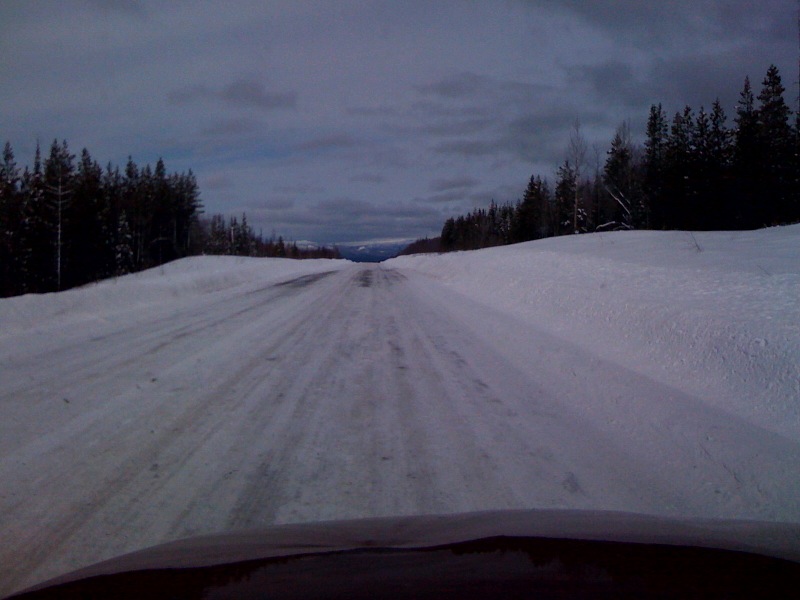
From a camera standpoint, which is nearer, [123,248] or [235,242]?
[123,248]

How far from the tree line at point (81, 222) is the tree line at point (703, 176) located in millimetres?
49420

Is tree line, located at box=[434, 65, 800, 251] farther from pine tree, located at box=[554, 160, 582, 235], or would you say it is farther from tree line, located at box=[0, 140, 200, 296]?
tree line, located at box=[0, 140, 200, 296]

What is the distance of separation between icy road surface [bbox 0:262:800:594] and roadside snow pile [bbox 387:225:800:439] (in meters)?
0.48

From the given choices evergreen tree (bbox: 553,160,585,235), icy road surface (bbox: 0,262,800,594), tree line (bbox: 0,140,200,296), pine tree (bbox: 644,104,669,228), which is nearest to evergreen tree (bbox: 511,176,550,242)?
evergreen tree (bbox: 553,160,585,235)

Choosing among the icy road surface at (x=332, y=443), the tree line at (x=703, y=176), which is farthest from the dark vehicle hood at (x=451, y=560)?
the tree line at (x=703, y=176)

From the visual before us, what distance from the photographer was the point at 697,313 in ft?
28.6

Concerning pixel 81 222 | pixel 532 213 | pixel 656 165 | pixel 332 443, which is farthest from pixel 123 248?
pixel 332 443

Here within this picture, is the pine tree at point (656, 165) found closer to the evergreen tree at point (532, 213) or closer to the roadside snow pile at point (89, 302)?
the evergreen tree at point (532, 213)

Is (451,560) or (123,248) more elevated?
(123,248)

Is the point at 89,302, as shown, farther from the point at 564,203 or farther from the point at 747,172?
the point at 564,203

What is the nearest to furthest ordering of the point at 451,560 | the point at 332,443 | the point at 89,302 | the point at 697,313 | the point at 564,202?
the point at 451,560 → the point at 332,443 → the point at 697,313 → the point at 89,302 → the point at 564,202

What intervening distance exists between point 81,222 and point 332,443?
217ft

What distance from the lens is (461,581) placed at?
2.30 metres

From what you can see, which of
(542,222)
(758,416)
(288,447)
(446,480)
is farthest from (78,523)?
(542,222)
